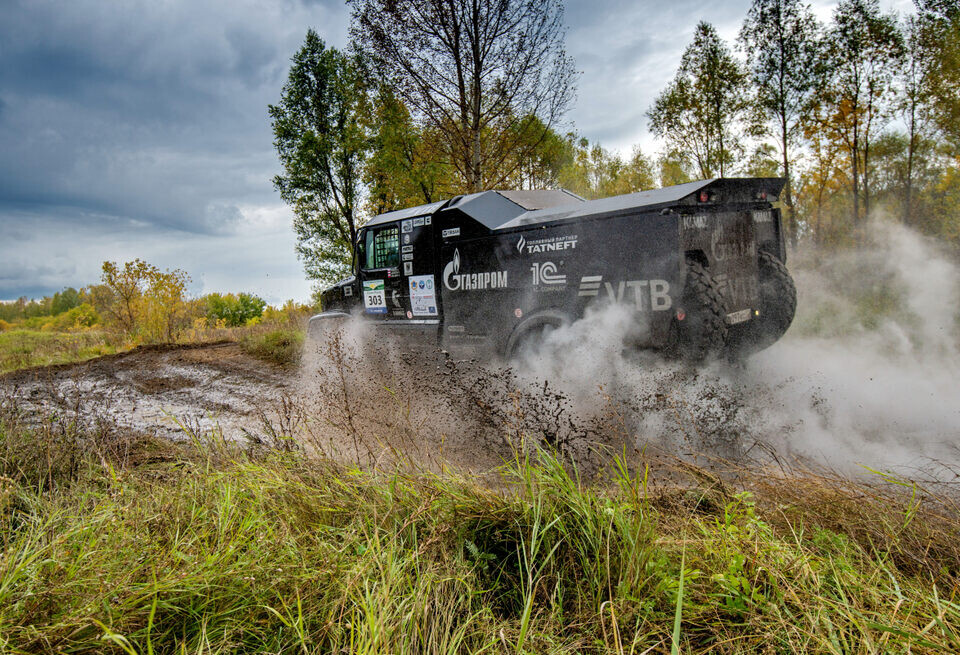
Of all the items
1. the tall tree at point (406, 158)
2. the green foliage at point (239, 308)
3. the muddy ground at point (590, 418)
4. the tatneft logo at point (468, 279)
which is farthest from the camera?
the green foliage at point (239, 308)

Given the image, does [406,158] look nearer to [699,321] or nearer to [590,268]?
[590,268]

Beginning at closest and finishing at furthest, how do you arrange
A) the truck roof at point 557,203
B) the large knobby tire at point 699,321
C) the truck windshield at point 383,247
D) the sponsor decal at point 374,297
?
1. the large knobby tire at point 699,321
2. the truck roof at point 557,203
3. the truck windshield at point 383,247
4. the sponsor decal at point 374,297

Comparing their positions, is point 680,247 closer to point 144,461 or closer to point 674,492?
point 674,492

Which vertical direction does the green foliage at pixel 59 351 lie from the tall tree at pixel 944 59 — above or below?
below

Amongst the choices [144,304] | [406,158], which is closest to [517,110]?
[406,158]

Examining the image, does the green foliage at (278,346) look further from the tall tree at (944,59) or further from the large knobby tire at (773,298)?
the tall tree at (944,59)

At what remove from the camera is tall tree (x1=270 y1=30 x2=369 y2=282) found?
1780cm

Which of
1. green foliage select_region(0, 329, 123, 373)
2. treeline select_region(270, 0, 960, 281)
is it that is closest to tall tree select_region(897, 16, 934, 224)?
treeline select_region(270, 0, 960, 281)

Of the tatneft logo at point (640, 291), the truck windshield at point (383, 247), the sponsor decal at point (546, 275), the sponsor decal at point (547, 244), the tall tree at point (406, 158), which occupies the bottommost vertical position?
the tatneft logo at point (640, 291)

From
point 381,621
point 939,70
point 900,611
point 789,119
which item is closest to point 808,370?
point 900,611

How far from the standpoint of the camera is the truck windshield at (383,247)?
7.31 m

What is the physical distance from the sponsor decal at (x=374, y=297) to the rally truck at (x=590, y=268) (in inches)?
2.5

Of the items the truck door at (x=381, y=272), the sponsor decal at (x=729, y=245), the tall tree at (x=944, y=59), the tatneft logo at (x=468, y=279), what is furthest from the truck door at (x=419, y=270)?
the tall tree at (x=944, y=59)

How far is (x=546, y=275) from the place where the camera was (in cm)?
534
